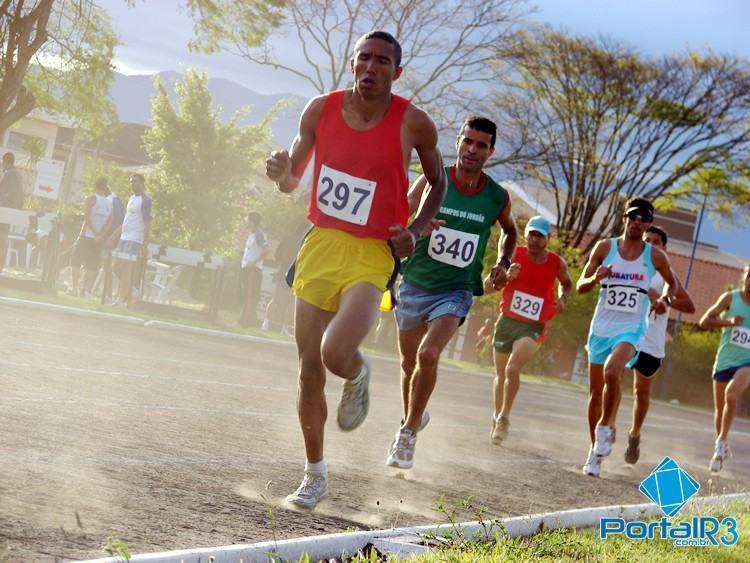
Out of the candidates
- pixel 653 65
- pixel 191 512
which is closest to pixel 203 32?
pixel 653 65

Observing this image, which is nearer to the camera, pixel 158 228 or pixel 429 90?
pixel 429 90

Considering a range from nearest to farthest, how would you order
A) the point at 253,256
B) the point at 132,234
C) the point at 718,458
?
the point at 718,458
the point at 132,234
the point at 253,256

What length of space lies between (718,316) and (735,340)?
33cm

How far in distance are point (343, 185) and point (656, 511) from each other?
133 inches

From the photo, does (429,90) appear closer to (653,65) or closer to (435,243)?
(653,65)

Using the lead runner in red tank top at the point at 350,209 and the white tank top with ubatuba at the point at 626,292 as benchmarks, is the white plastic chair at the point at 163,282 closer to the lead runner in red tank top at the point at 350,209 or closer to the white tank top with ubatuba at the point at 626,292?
the white tank top with ubatuba at the point at 626,292

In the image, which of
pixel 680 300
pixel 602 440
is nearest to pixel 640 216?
pixel 680 300

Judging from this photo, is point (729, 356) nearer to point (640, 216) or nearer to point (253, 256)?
point (640, 216)

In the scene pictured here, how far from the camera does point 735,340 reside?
41.4 feet

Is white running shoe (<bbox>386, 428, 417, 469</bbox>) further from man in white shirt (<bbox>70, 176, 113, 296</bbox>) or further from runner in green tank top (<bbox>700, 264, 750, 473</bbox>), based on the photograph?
man in white shirt (<bbox>70, 176, 113, 296</bbox>)

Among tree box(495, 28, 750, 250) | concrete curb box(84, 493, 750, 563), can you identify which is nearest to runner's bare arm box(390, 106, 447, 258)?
concrete curb box(84, 493, 750, 563)

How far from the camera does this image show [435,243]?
26.7 feet

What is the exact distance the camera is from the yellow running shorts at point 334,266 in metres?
5.87

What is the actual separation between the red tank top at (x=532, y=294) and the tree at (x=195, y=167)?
32.8m
